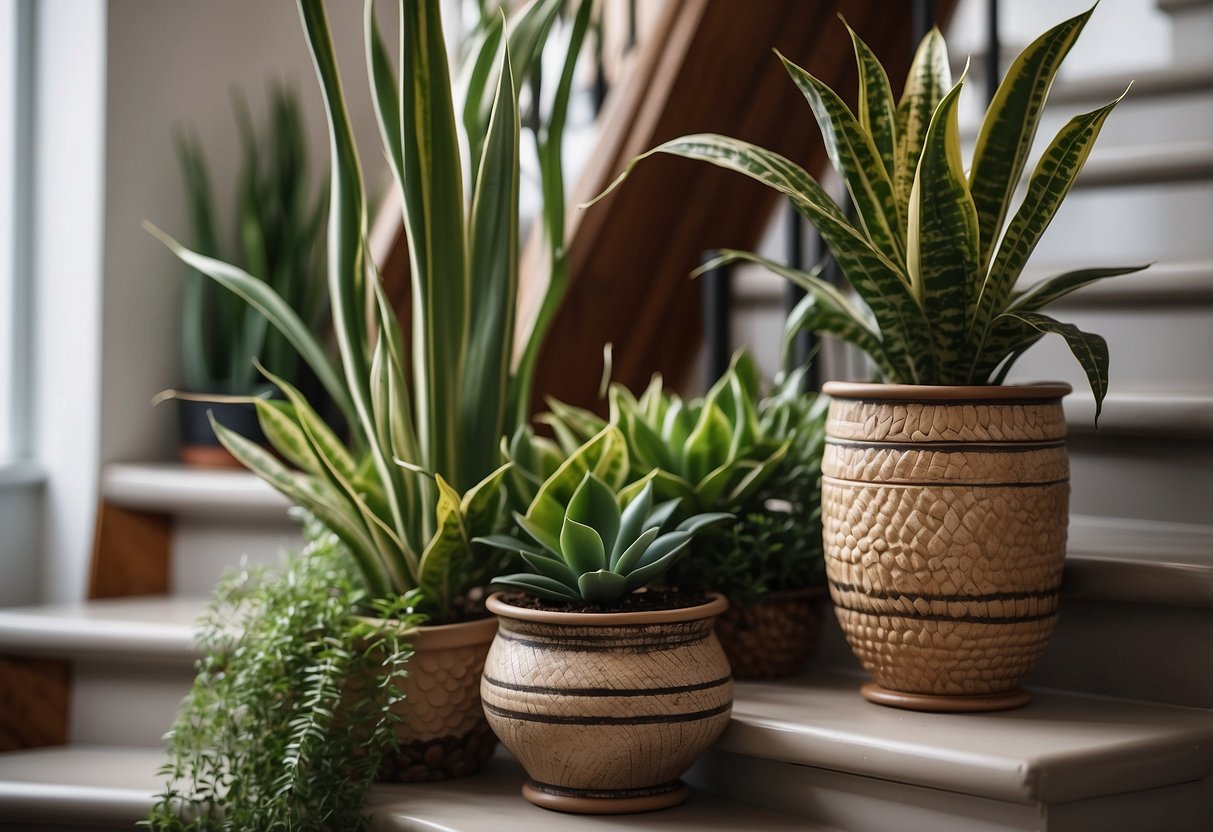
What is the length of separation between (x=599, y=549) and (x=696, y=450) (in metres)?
0.22

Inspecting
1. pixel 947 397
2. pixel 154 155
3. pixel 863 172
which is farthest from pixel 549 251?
pixel 154 155

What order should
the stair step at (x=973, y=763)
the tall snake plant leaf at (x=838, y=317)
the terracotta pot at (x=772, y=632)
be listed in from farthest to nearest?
the terracotta pot at (x=772, y=632) < the tall snake plant leaf at (x=838, y=317) < the stair step at (x=973, y=763)

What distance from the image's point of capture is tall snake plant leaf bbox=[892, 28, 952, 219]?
1146mm

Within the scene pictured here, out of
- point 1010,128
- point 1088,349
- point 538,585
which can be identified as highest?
point 1010,128

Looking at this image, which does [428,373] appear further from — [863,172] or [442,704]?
[863,172]

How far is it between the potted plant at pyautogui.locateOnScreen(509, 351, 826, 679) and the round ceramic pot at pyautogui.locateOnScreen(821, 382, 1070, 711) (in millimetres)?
154

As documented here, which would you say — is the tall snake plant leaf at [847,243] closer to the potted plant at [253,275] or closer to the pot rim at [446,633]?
the pot rim at [446,633]

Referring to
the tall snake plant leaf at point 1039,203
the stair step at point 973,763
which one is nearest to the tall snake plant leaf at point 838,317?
the tall snake plant leaf at point 1039,203

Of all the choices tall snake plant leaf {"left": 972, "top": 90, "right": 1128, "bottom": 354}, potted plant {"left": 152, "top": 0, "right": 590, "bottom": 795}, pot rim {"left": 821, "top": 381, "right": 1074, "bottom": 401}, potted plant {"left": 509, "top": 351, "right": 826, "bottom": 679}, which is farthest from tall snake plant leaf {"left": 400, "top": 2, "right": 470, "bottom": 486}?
tall snake plant leaf {"left": 972, "top": 90, "right": 1128, "bottom": 354}

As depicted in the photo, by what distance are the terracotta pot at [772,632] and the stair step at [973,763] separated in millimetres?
96

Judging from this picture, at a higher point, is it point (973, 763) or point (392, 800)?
point (973, 763)

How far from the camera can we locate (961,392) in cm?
108

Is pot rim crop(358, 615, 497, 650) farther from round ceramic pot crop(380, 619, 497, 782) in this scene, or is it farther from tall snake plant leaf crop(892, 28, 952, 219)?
tall snake plant leaf crop(892, 28, 952, 219)

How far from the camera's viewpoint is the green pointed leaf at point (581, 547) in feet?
3.54
